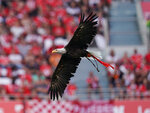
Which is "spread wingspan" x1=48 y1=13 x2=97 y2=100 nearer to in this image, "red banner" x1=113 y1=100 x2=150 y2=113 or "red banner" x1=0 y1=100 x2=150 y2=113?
"red banner" x1=0 y1=100 x2=150 y2=113

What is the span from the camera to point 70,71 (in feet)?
41.8

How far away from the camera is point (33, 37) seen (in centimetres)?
1870

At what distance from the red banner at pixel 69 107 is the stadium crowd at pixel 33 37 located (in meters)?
0.33

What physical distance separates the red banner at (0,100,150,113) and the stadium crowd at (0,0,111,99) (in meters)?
0.33

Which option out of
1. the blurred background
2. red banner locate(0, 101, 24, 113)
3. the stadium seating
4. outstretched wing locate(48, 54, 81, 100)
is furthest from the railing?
outstretched wing locate(48, 54, 81, 100)

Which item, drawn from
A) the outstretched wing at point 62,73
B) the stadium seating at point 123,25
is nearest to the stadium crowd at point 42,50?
the stadium seating at point 123,25

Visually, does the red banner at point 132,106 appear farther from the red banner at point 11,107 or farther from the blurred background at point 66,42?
the red banner at point 11,107

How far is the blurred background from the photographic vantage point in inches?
655

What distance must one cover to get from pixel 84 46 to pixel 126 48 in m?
6.99

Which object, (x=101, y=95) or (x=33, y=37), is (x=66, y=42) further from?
(x=101, y=95)

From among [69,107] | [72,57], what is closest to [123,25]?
[69,107]

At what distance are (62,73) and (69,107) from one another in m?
3.34

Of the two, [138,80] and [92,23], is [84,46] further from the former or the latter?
[138,80]

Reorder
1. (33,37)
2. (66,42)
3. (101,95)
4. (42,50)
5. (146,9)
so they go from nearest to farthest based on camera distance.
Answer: (101,95) < (42,50) < (66,42) < (33,37) < (146,9)
